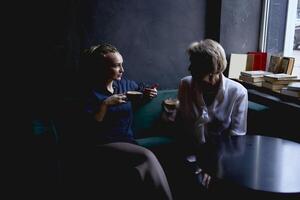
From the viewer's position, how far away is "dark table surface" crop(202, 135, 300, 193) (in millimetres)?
1619

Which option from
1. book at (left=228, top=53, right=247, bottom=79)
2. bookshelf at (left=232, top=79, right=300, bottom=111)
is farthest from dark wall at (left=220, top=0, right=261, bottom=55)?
bookshelf at (left=232, top=79, right=300, bottom=111)

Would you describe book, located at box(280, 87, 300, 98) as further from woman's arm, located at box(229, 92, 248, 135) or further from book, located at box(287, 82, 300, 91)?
woman's arm, located at box(229, 92, 248, 135)

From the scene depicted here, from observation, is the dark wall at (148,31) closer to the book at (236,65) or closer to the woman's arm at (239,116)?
the book at (236,65)

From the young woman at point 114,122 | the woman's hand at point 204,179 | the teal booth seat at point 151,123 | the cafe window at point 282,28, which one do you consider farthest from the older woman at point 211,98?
the cafe window at point 282,28

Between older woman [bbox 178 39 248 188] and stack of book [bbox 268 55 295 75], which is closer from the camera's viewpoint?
older woman [bbox 178 39 248 188]

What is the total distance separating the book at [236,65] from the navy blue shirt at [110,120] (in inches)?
52.8

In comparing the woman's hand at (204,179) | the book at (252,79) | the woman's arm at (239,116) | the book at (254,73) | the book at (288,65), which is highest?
the book at (288,65)

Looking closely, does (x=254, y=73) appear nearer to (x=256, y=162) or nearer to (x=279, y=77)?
(x=279, y=77)

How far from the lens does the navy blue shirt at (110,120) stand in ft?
8.10

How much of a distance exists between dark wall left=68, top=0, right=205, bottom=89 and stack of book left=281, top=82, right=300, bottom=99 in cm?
106

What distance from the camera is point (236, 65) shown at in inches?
138

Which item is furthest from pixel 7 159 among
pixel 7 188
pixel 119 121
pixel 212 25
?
pixel 212 25

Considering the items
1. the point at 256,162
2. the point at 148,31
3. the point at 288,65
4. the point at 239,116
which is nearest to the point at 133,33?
the point at 148,31

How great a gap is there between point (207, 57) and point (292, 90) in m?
0.90
